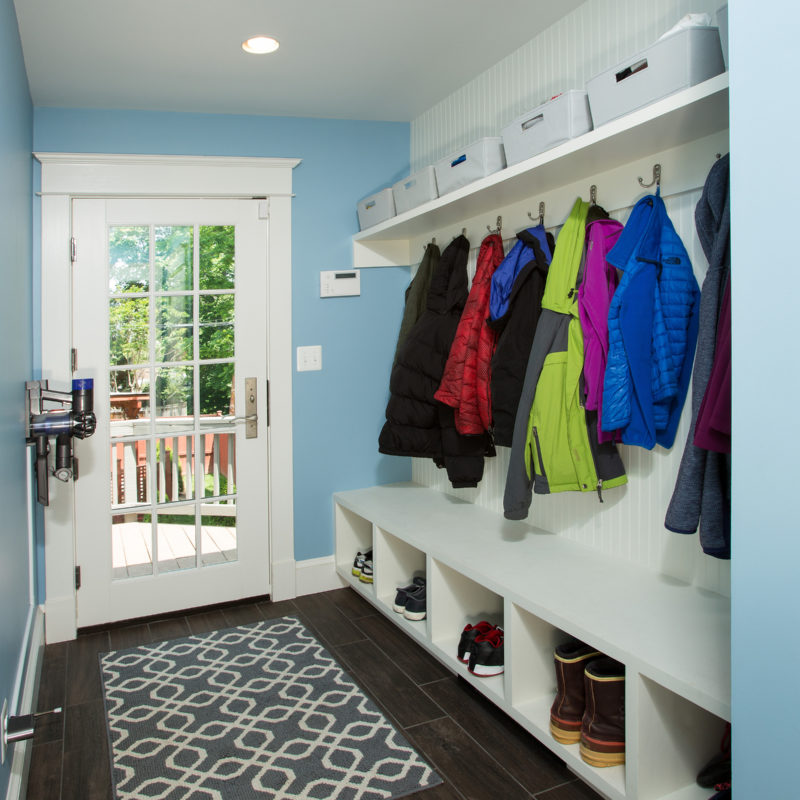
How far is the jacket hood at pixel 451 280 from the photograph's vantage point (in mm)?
2990

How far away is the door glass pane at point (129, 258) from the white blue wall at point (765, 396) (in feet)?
8.61

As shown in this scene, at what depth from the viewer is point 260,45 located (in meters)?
2.58

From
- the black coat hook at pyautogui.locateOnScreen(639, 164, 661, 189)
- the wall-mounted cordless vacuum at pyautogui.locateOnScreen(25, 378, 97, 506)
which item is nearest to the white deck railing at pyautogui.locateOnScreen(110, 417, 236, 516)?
the wall-mounted cordless vacuum at pyautogui.locateOnScreen(25, 378, 97, 506)

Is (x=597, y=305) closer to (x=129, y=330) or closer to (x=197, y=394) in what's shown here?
(x=197, y=394)

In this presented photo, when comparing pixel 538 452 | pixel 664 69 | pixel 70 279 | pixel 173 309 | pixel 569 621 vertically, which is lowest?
pixel 569 621

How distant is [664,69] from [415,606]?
2.08 metres

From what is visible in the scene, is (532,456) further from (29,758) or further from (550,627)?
(29,758)

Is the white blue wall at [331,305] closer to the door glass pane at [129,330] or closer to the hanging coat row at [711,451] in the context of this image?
the door glass pane at [129,330]

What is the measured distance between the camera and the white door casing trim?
302 centimetres

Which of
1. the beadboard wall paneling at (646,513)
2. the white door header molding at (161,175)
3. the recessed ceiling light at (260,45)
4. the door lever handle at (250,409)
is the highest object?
the recessed ceiling light at (260,45)

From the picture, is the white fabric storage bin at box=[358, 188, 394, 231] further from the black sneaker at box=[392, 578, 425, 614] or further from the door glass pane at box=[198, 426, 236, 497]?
the black sneaker at box=[392, 578, 425, 614]

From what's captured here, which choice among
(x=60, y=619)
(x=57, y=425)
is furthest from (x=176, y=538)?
(x=57, y=425)

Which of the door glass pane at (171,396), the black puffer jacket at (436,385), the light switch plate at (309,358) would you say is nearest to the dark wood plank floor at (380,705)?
the door glass pane at (171,396)

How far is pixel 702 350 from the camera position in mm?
1695
